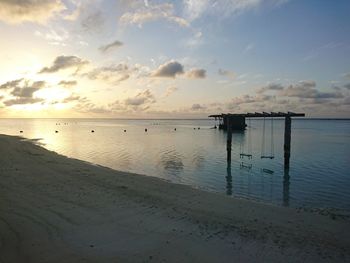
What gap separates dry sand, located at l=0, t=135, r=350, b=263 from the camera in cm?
968

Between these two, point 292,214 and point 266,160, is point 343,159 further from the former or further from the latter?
point 292,214

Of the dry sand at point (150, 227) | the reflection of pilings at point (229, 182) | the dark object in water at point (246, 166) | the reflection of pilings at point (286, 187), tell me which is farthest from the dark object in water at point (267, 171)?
the dry sand at point (150, 227)

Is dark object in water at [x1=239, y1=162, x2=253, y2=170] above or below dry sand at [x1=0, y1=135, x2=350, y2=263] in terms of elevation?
below

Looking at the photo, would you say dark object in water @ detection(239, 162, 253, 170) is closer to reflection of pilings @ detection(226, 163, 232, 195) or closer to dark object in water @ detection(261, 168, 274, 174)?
dark object in water @ detection(261, 168, 274, 174)

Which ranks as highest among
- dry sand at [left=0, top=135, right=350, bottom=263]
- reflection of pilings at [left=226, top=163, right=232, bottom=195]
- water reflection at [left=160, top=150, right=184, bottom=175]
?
dry sand at [left=0, top=135, right=350, bottom=263]

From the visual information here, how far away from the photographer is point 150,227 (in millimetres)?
12016

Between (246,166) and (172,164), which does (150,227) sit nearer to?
(246,166)

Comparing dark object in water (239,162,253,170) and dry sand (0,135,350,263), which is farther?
dark object in water (239,162,253,170)

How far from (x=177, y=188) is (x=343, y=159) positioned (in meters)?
29.6

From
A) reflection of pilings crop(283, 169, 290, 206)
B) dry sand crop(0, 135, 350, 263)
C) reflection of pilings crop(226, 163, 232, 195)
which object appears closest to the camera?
dry sand crop(0, 135, 350, 263)

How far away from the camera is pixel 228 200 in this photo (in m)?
17.8

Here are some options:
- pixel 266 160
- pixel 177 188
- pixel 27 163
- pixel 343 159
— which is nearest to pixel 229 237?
pixel 177 188

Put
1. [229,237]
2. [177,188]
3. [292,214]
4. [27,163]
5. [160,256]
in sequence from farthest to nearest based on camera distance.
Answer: [27,163]
[177,188]
[292,214]
[229,237]
[160,256]

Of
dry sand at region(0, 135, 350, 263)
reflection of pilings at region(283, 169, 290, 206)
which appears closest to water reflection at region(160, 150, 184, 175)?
reflection of pilings at region(283, 169, 290, 206)
